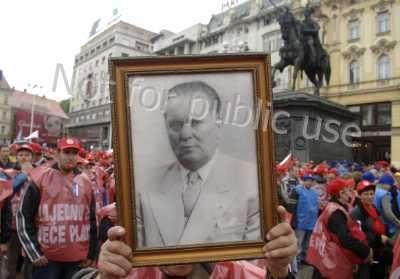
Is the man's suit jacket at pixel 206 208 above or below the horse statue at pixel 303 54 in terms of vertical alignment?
below

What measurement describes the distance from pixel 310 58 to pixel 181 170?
19553 millimetres

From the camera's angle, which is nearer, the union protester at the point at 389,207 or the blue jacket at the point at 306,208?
the union protester at the point at 389,207

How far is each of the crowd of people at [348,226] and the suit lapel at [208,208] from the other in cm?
139

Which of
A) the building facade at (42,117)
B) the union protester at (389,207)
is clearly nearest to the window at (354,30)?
the building facade at (42,117)

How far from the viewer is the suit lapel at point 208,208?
4.40 feet

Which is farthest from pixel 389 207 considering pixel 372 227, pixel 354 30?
pixel 354 30

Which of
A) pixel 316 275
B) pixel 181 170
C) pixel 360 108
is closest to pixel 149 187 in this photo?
pixel 181 170

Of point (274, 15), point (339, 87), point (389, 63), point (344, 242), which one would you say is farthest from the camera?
point (274, 15)

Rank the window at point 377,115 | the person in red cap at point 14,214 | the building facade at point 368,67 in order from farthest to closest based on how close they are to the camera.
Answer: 1. the window at point 377,115
2. the building facade at point 368,67
3. the person in red cap at point 14,214

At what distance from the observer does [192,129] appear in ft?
4.56

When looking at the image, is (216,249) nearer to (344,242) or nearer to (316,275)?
(344,242)

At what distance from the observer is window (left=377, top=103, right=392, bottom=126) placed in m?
34.7

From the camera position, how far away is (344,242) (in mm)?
3848

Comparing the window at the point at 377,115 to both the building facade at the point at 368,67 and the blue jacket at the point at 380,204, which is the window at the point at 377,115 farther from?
the blue jacket at the point at 380,204
